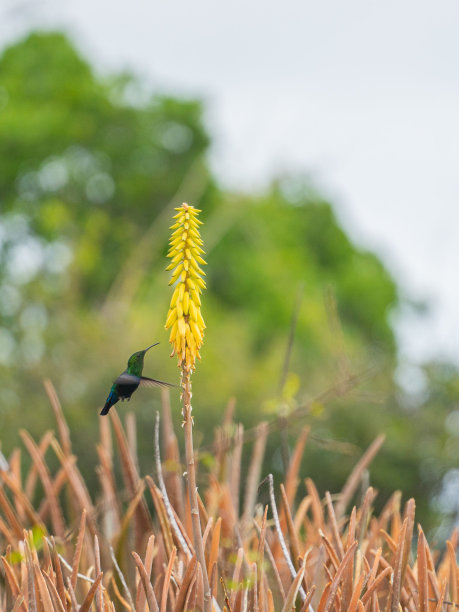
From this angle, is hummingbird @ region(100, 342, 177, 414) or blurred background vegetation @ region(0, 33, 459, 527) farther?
blurred background vegetation @ region(0, 33, 459, 527)

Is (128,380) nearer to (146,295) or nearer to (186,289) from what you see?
(186,289)

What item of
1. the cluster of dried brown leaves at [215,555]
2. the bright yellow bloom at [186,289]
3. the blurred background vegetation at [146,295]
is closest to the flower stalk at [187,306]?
the bright yellow bloom at [186,289]

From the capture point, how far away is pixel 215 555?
70.1 inches

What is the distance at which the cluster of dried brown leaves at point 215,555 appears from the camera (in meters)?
1.61

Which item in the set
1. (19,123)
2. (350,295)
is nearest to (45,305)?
(19,123)

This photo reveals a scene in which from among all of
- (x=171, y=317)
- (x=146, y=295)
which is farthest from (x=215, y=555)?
(x=146, y=295)

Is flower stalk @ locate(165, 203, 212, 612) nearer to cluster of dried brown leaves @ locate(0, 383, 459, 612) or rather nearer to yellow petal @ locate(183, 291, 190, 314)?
yellow petal @ locate(183, 291, 190, 314)

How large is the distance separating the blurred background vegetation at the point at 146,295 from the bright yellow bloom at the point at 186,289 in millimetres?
1234

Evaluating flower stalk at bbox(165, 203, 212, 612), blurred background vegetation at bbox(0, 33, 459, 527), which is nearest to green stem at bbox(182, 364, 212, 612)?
flower stalk at bbox(165, 203, 212, 612)

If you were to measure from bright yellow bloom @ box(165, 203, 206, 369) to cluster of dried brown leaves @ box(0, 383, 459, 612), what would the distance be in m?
0.34

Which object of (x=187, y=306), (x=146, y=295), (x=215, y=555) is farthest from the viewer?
(x=146, y=295)

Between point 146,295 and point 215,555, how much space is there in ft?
63.1

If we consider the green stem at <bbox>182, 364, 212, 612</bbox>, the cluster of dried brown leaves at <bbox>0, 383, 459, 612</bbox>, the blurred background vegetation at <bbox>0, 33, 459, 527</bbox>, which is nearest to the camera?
the green stem at <bbox>182, 364, 212, 612</bbox>

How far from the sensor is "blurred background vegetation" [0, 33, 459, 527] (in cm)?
1279
